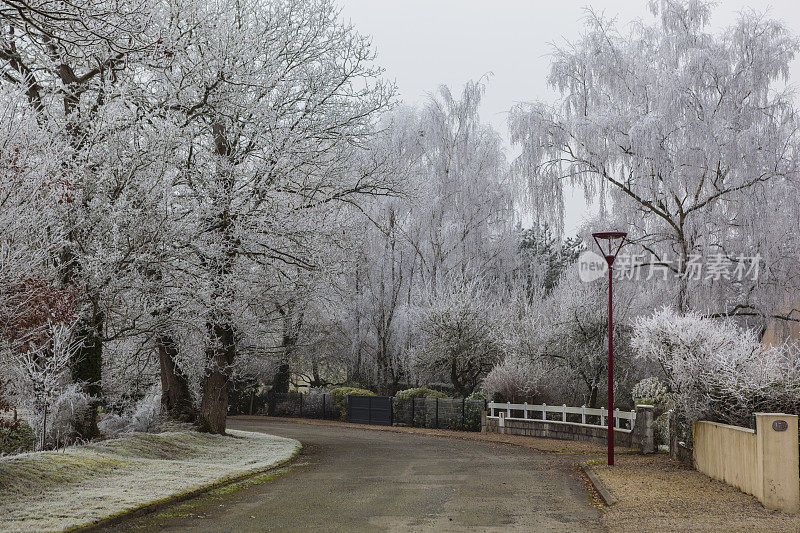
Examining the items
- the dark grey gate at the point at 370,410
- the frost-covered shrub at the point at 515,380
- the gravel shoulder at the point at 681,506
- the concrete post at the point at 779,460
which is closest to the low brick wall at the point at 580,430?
the frost-covered shrub at the point at 515,380

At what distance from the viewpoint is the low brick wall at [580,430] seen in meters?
18.9

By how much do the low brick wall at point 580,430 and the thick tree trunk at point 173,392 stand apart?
10.7 m

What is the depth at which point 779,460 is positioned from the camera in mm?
10109

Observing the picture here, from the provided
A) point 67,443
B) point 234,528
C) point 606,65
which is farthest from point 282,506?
point 606,65

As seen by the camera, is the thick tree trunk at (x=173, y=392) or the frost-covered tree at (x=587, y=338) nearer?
the thick tree trunk at (x=173, y=392)

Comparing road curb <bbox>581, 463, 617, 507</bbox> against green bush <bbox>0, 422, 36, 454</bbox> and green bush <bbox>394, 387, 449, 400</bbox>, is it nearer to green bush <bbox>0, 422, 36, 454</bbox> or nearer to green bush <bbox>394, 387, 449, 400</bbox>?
green bush <bbox>0, 422, 36, 454</bbox>

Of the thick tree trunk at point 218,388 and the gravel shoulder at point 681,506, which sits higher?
the thick tree trunk at point 218,388

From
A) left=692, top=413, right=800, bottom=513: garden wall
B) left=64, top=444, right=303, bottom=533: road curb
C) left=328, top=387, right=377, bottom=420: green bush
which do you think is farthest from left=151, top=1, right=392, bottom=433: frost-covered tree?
left=328, top=387, right=377, bottom=420: green bush

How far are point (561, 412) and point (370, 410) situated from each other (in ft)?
31.6

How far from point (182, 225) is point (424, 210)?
67.8 ft

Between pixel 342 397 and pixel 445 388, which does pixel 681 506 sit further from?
pixel 342 397

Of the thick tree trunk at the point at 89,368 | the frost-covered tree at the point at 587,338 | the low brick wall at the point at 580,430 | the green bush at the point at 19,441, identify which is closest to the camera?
the thick tree trunk at the point at 89,368

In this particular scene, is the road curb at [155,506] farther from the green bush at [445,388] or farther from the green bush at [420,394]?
the green bush at [445,388]

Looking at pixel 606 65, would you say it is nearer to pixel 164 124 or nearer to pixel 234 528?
pixel 164 124
